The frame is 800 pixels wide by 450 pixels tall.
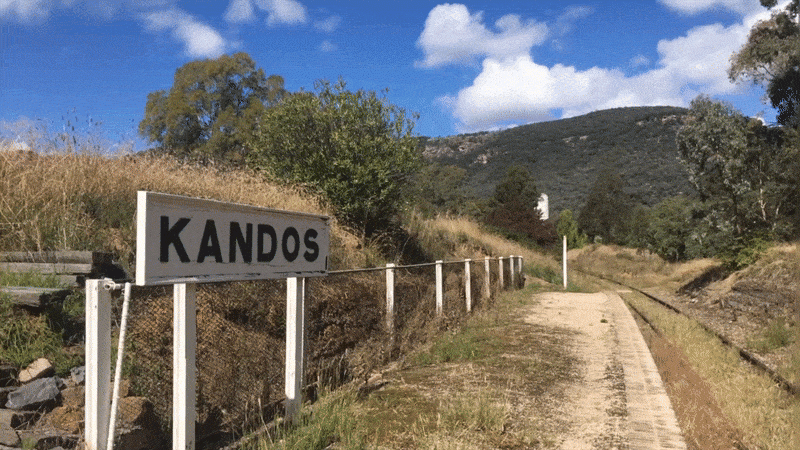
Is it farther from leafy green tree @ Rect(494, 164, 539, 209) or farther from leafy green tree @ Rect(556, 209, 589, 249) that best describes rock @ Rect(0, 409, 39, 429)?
leafy green tree @ Rect(556, 209, 589, 249)

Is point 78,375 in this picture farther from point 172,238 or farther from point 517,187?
point 517,187

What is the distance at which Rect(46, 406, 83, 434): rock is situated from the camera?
4.07 metres

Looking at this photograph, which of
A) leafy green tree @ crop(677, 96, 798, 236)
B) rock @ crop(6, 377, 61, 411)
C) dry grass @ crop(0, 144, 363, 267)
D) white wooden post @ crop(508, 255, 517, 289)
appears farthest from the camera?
leafy green tree @ crop(677, 96, 798, 236)

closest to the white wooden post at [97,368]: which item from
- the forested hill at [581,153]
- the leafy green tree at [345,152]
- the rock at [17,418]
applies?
the rock at [17,418]

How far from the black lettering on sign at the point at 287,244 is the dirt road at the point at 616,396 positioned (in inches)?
105

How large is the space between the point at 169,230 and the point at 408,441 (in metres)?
2.62

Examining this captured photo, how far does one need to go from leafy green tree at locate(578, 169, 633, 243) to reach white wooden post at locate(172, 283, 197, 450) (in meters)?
64.2

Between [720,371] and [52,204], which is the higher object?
[52,204]

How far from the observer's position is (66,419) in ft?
13.6

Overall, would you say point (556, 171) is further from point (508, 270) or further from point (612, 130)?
point (508, 270)

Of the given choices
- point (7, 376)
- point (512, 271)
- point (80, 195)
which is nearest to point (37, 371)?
point (7, 376)

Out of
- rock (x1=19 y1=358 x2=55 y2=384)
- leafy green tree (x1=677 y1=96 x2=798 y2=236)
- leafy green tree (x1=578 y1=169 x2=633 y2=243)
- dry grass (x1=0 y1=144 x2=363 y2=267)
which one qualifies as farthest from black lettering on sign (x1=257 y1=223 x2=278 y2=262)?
leafy green tree (x1=578 y1=169 x2=633 y2=243)

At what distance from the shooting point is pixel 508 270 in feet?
67.6

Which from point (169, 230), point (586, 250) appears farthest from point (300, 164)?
point (586, 250)
